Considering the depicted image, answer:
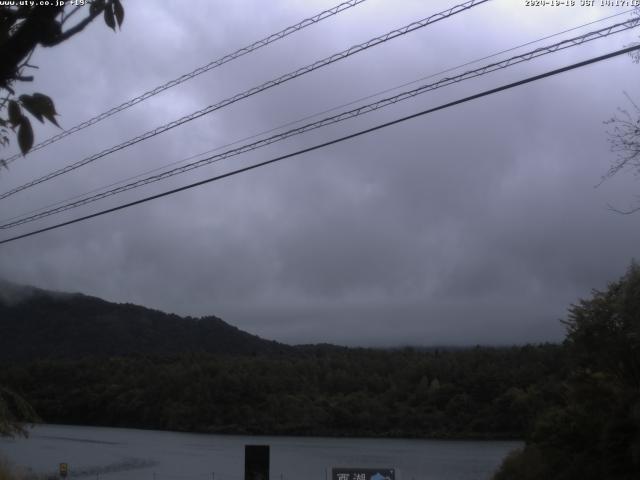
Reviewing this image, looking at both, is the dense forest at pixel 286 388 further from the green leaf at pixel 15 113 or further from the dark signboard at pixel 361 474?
the green leaf at pixel 15 113

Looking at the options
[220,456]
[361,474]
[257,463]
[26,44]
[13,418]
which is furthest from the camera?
[220,456]

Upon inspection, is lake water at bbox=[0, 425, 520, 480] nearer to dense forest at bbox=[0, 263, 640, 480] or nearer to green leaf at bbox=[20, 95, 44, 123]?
dense forest at bbox=[0, 263, 640, 480]

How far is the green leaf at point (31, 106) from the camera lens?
353 cm

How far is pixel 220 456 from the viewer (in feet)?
118

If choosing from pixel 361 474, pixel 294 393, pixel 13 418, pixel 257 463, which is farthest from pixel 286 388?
pixel 361 474

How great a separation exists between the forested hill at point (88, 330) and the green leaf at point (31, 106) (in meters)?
45.5

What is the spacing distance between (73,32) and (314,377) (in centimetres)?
5651

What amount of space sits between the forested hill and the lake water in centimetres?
698

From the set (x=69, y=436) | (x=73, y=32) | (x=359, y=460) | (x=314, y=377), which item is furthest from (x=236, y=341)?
(x=73, y=32)

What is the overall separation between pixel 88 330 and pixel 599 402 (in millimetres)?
47287

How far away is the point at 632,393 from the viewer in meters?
18.3

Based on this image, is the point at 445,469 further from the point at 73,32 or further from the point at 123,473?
the point at 73,32

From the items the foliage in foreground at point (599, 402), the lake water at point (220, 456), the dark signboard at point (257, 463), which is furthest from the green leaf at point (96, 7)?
the lake water at point (220, 456)

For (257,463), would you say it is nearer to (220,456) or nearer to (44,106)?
(44,106)
